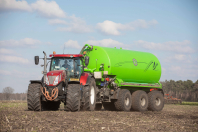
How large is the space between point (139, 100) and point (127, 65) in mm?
2759

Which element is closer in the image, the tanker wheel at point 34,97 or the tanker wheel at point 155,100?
the tanker wheel at point 34,97

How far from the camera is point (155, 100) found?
21422mm

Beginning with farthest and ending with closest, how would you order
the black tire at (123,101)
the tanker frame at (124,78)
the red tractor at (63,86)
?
the black tire at (123,101)
the tanker frame at (124,78)
the red tractor at (63,86)

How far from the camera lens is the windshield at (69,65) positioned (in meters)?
14.7

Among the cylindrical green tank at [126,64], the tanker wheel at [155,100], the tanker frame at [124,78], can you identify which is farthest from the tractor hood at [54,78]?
the tanker wheel at [155,100]

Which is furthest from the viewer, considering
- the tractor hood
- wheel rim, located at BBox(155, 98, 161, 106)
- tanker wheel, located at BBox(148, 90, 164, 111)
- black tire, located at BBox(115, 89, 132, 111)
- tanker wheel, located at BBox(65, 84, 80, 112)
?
wheel rim, located at BBox(155, 98, 161, 106)

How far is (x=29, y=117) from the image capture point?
36.3ft

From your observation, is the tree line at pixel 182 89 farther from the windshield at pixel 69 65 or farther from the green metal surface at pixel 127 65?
the windshield at pixel 69 65

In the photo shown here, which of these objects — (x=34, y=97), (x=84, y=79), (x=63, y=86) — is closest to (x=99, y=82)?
(x=84, y=79)

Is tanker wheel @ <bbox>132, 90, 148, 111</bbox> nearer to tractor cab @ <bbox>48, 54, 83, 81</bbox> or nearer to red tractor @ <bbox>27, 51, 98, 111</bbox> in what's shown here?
red tractor @ <bbox>27, 51, 98, 111</bbox>

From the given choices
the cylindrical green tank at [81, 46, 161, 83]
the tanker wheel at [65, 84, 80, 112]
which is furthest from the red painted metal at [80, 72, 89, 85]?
the cylindrical green tank at [81, 46, 161, 83]

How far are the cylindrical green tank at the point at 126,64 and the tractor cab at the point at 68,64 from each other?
3.45 metres

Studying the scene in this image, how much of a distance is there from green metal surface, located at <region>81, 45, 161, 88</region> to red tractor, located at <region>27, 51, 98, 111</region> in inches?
110

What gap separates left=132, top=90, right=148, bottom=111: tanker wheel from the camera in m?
19.6
